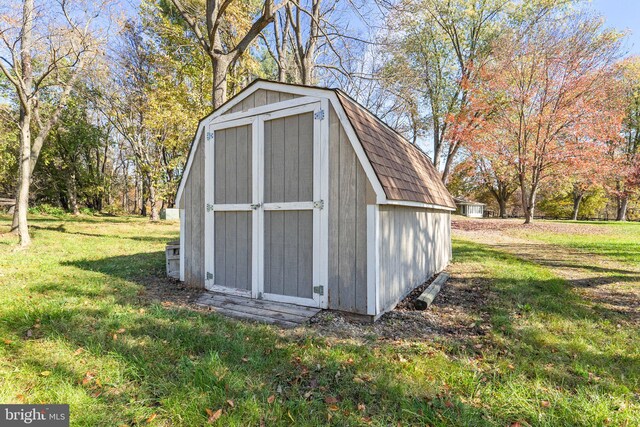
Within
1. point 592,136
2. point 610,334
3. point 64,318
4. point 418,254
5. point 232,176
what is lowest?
point 610,334

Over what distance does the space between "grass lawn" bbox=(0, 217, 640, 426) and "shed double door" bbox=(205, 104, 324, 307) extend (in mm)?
843

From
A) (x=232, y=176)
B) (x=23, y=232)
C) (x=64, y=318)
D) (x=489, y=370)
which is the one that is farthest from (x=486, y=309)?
(x=23, y=232)

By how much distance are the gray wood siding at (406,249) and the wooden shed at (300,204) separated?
0.09 ft

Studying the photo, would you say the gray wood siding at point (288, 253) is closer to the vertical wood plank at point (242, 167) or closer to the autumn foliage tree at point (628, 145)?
the vertical wood plank at point (242, 167)

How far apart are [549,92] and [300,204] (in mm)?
16598

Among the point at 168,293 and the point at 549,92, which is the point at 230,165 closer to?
the point at 168,293

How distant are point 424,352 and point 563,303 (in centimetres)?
297

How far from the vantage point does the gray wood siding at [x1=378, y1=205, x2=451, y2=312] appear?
12.8 feet

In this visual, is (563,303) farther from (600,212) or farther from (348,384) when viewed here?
(600,212)

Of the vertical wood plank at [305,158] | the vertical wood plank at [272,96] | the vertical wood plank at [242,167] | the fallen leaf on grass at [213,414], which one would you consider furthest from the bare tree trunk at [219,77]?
the fallen leaf on grass at [213,414]

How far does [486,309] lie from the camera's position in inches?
166

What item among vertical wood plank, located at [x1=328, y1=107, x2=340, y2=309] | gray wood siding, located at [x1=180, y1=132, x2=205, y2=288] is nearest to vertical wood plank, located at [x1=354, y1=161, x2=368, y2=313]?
vertical wood plank, located at [x1=328, y1=107, x2=340, y2=309]

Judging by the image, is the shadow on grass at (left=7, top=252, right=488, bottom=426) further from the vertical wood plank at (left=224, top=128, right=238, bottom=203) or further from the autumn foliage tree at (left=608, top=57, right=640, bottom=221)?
the autumn foliage tree at (left=608, top=57, right=640, bottom=221)

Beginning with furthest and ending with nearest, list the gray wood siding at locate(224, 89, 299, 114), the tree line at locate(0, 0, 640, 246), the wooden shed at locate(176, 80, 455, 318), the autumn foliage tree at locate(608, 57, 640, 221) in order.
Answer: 1. the autumn foliage tree at locate(608, 57, 640, 221)
2. the tree line at locate(0, 0, 640, 246)
3. the gray wood siding at locate(224, 89, 299, 114)
4. the wooden shed at locate(176, 80, 455, 318)
